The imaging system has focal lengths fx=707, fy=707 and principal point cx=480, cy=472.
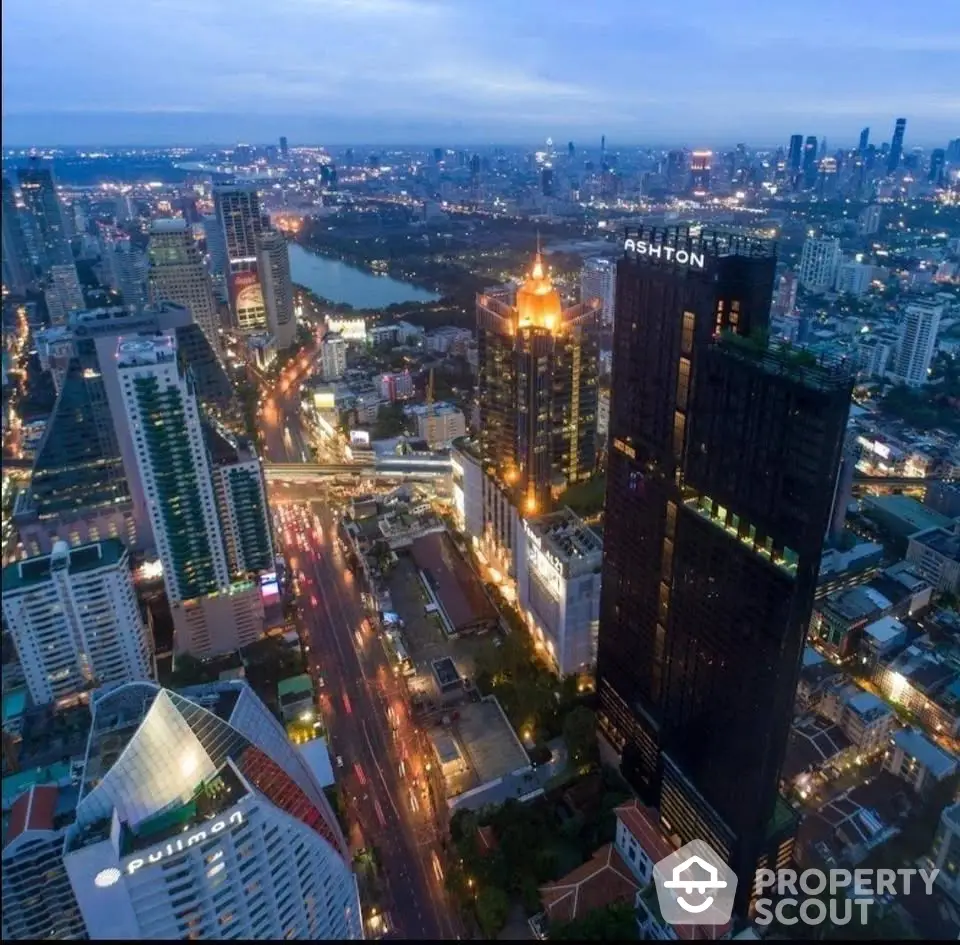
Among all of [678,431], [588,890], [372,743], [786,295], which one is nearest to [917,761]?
[588,890]

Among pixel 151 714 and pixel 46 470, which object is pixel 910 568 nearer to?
pixel 151 714

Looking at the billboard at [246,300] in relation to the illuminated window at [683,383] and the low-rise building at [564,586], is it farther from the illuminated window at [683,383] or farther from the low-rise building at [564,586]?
the illuminated window at [683,383]

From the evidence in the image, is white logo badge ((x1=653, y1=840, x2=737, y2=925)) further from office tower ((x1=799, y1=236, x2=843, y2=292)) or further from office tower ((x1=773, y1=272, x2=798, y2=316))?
office tower ((x1=799, y1=236, x2=843, y2=292))

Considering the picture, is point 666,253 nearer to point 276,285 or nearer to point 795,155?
point 276,285

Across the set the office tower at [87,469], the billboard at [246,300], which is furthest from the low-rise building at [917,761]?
the billboard at [246,300]

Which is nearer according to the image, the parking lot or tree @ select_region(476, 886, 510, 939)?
tree @ select_region(476, 886, 510, 939)

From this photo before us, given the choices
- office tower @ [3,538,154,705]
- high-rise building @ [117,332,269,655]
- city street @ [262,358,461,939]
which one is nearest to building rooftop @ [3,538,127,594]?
office tower @ [3,538,154,705]

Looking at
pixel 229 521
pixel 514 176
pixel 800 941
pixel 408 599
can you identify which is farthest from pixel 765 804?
pixel 514 176
